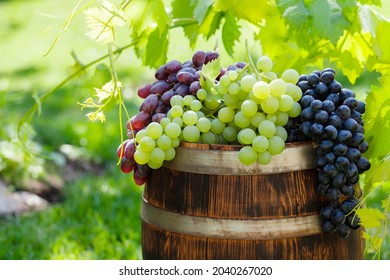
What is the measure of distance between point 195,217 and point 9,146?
7.13ft

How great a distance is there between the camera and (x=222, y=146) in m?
1.90

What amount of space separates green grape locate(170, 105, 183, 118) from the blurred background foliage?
0.50 feet

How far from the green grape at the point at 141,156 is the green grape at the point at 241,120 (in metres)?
0.27

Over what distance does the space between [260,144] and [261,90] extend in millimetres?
143

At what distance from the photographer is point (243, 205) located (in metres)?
1.91

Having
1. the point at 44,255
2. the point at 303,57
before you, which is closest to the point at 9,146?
the point at 44,255

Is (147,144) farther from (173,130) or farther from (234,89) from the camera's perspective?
(234,89)

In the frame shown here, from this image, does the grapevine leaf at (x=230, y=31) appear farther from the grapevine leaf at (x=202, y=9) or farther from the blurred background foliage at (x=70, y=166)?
the grapevine leaf at (x=202, y=9)

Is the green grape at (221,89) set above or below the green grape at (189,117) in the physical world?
above

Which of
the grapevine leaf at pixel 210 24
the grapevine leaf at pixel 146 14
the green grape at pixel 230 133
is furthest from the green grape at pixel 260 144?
the grapevine leaf at pixel 210 24

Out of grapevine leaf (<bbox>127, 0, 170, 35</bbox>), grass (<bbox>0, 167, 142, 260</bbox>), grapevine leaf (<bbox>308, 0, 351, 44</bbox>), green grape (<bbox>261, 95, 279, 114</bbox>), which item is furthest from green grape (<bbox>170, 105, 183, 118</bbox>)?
grass (<bbox>0, 167, 142, 260</bbox>)

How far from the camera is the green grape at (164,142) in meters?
1.92

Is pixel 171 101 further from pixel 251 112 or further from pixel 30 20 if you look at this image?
pixel 30 20

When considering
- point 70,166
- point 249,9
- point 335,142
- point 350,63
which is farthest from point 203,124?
point 70,166
